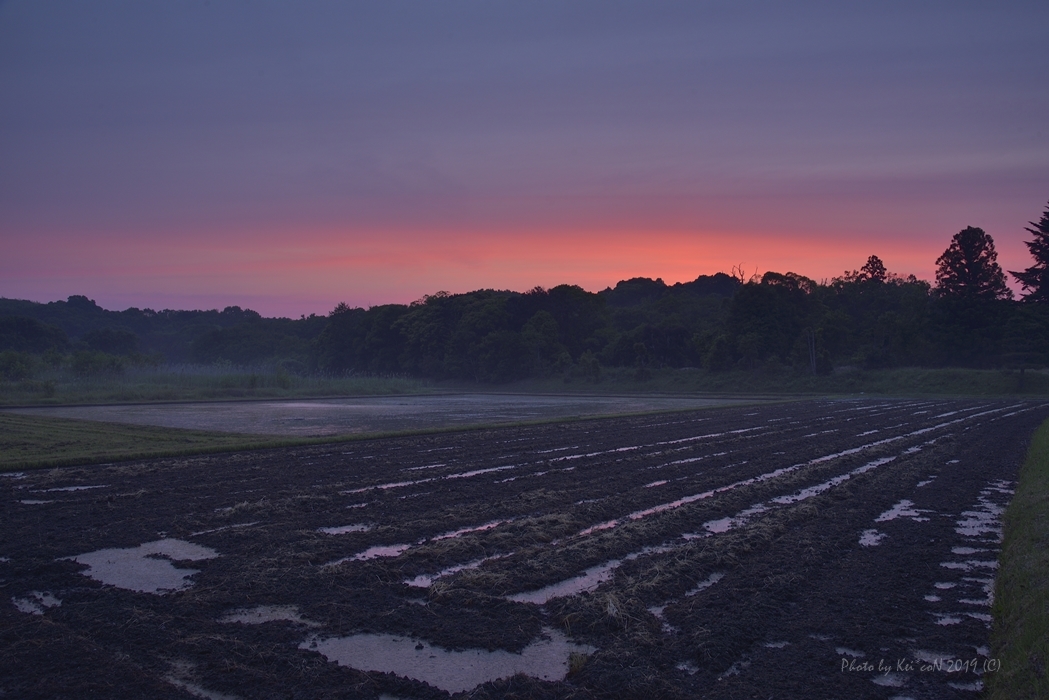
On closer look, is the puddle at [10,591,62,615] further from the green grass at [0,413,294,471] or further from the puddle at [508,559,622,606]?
the green grass at [0,413,294,471]

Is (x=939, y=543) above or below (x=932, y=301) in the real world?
below

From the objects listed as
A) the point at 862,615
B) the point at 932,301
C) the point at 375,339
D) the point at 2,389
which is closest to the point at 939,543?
the point at 862,615

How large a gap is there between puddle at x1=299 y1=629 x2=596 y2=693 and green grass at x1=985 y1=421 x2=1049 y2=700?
8.45 ft

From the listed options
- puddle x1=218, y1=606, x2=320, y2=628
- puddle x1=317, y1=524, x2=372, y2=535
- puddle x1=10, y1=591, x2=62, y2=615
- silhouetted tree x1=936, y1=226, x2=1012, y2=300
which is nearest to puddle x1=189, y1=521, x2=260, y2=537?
puddle x1=317, y1=524, x2=372, y2=535

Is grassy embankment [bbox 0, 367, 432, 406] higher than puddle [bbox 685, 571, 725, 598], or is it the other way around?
grassy embankment [bbox 0, 367, 432, 406]

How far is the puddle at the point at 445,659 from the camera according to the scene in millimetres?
4871

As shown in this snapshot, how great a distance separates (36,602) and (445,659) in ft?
11.6

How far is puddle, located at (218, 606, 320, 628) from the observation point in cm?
576

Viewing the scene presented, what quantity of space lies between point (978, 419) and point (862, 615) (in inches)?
959

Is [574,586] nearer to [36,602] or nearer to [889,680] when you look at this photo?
[889,680]

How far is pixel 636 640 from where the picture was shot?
17.6 ft

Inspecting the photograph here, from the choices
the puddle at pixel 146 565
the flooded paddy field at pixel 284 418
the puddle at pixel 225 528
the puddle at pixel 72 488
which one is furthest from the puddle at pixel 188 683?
the flooded paddy field at pixel 284 418

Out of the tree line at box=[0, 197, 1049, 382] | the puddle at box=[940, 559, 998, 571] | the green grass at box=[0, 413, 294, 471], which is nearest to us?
the puddle at box=[940, 559, 998, 571]

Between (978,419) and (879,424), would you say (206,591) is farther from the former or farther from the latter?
(978,419)
